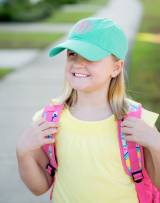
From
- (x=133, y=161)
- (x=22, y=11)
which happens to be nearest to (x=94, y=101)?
(x=133, y=161)

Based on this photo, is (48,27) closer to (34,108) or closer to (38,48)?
(38,48)

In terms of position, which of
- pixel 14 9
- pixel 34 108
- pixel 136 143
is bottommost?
pixel 14 9

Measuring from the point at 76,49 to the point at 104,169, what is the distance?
20.9 inches

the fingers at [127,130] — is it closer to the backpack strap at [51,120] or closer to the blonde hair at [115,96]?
the blonde hair at [115,96]

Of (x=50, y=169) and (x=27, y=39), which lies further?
(x=27, y=39)

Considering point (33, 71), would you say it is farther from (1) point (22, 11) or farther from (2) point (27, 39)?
(1) point (22, 11)

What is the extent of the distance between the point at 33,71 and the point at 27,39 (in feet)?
16.4

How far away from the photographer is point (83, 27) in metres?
2.46

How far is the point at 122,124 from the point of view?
8.00 ft

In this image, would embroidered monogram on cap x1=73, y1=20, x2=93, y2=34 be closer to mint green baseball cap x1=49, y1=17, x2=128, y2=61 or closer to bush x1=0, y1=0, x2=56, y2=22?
mint green baseball cap x1=49, y1=17, x2=128, y2=61

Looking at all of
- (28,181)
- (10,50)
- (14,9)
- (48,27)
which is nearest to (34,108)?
(28,181)

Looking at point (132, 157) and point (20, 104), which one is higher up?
point (132, 157)

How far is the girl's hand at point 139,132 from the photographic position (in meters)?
2.39

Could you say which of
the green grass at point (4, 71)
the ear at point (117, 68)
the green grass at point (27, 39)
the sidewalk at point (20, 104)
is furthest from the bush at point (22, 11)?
the ear at point (117, 68)
